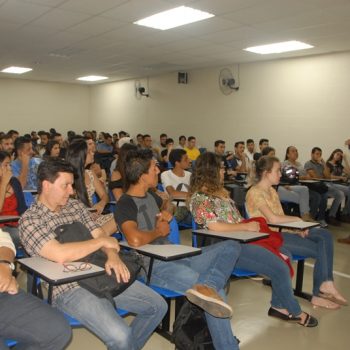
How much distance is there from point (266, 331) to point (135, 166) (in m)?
1.31

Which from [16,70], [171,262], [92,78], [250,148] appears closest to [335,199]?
[250,148]

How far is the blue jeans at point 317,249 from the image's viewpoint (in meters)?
2.82

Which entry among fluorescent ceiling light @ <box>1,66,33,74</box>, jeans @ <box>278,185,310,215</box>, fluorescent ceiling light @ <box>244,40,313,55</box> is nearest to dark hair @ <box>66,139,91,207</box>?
jeans @ <box>278,185,310,215</box>

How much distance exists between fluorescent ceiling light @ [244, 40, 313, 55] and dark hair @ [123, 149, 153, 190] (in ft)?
16.4

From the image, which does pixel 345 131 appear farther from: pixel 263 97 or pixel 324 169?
pixel 263 97

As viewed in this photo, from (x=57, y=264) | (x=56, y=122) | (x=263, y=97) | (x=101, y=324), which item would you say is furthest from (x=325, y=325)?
(x=56, y=122)

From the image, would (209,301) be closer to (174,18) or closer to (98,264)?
(98,264)

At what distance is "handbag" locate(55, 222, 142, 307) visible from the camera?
5.58 ft

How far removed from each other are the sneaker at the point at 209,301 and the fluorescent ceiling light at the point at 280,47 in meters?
5.58

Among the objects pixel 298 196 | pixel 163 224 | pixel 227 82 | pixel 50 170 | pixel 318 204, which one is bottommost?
pixel 318 204

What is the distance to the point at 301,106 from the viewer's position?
7.71 metres

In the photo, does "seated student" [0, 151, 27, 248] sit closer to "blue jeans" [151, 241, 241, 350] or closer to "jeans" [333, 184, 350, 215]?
"blue jeans" [151, 241, 241, 350]

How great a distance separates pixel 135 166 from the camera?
7.70 feet

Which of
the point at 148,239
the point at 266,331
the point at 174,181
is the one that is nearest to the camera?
the point at 148,239
